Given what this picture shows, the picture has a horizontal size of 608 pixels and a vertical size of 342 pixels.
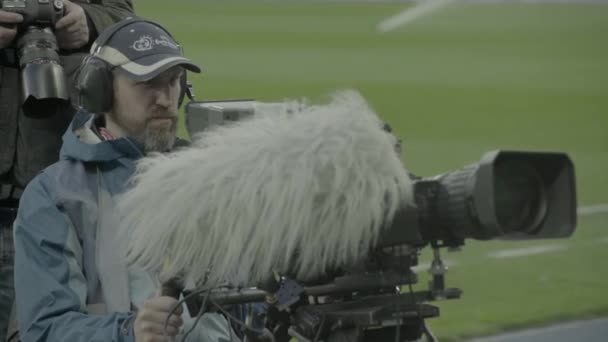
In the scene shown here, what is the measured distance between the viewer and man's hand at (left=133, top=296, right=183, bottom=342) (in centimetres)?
226

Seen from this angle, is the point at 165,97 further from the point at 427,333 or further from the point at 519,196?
the point at 519,196

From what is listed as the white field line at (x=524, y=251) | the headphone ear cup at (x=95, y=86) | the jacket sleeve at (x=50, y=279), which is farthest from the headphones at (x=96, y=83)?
the white field line at (x=524, y=251)

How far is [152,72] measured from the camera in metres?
2.86

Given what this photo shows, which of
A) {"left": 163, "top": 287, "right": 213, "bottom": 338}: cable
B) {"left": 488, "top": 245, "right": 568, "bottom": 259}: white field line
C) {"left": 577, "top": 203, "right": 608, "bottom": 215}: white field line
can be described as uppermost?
{"left": 163, "top": 287, "right": 213, "bottom": 338}: cable

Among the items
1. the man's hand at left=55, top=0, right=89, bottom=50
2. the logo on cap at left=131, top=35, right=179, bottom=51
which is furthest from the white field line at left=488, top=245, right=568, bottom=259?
the logo on cap at left=131, top=35, right=179, bottom=51

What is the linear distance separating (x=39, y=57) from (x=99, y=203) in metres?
0.74

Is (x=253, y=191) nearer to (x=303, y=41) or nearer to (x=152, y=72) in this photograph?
(x=152, y=72)

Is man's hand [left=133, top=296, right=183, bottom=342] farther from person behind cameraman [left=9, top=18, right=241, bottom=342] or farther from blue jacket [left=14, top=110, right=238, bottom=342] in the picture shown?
blue jacket [left=14, top=110, right=238, bottom=342]

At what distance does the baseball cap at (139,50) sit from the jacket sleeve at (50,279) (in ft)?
1.08

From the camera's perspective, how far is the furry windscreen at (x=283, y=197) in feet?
6.73

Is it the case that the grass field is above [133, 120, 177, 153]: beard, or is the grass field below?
below

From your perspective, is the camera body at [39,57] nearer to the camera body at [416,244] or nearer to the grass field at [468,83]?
the grass field at [468,83]

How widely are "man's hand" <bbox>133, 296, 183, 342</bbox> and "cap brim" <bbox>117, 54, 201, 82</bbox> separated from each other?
707 millimetres

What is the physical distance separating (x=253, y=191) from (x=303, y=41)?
1921 centimetres
